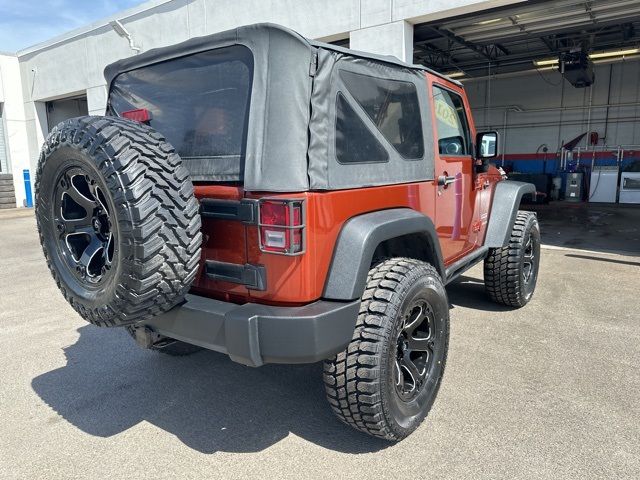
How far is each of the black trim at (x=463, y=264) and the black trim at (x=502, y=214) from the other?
0.14m

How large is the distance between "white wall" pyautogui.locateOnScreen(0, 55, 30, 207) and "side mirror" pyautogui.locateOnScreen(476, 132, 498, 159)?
61.6 feet

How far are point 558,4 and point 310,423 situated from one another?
9.69 m

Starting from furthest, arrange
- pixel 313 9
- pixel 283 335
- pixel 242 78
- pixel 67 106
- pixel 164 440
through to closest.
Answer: pixel 67 106
pixel 313 9
pixel 164 440
pixel 242 78
pixel 283 335

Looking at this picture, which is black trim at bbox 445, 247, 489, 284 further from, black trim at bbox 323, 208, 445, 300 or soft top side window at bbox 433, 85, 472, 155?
black trim at bbox 323, 208, 445, 300

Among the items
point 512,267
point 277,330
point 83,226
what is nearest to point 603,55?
point 512,267

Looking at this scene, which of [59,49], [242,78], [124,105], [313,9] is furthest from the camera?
[59,49]

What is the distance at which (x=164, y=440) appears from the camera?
2562 mm

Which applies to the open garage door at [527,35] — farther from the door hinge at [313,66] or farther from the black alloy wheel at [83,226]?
the black alloy wheel at [83,226]

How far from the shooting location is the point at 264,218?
2045mm

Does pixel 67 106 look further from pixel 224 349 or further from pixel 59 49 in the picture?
pixel 224 349

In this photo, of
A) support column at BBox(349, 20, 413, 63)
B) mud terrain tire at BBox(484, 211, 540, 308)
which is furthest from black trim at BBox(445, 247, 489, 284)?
support column at BBox(349, 20, 413, 63)

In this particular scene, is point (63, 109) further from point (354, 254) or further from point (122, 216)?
point (354, 254)

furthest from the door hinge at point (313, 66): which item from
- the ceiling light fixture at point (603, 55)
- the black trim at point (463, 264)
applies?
the ceiling light fixture at point (603, 55)

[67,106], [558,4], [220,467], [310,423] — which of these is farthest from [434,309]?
[67,106]
